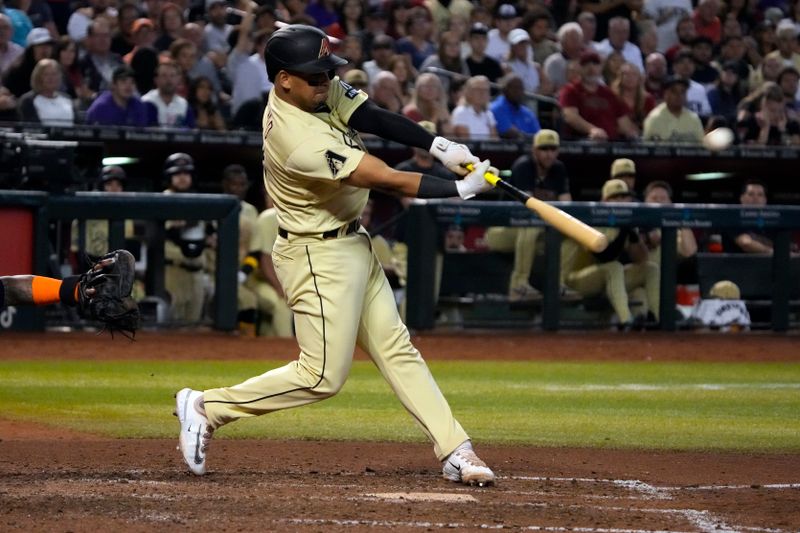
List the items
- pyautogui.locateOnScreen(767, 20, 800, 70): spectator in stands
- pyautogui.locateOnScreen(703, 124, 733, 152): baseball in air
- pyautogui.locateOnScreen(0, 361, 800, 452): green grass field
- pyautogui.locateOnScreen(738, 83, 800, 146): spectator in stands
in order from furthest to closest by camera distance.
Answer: pyautogui.locateOnScreen(767, 20, 800, 70): spectator in stands → pyautogui.locateOnScreen(738, 83, 800, 146): spectator in stands → pyautogui.locateOnScreen(703, 124, 733, 152): baseball in air → pyautogui.locateOnScreen(0, 361, 800, 452): green grass field

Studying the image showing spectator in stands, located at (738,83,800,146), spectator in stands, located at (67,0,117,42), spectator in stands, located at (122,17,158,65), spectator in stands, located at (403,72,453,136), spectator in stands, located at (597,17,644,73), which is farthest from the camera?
spectator in stands, located at (597,17,644,73)

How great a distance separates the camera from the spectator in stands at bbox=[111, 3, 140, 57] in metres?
13.8

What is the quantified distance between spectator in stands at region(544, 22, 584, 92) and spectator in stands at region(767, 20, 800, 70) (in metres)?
2.60

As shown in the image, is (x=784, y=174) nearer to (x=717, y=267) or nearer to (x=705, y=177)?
(x=705, y=177)

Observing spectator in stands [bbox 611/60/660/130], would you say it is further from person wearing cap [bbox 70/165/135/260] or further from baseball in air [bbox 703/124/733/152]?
person wearing cap [bbox 70/165/135/260]

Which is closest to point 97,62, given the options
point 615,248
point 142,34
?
point 142,34

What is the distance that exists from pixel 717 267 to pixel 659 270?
568 mm

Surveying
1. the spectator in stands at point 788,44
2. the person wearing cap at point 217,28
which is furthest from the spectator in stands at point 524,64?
the spectator in stands at point 788,44

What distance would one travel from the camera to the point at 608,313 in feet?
41.6

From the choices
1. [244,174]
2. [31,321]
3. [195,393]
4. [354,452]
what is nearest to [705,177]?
[244,174]

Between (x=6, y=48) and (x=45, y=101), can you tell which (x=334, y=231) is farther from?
(x=6, y=48)

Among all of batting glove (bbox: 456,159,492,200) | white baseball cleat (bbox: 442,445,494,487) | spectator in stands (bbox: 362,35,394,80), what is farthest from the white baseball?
batting glove (bbox: 456,159,492,200)

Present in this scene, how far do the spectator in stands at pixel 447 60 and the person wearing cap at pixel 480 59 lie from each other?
160 millimetres

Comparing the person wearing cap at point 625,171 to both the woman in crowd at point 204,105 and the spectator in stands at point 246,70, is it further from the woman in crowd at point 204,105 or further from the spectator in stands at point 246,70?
the woman in crowd at point 204,105
